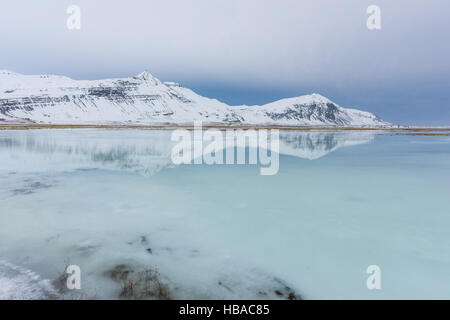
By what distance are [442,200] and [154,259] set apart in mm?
9699

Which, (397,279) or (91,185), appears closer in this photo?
(397,279)

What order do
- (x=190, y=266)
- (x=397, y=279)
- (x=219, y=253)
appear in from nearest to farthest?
1. (x=397, y=279)
2. (x=190, y=266)
3. (x=219, y=253)

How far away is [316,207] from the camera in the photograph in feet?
27.6

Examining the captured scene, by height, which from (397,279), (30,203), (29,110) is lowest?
(397,279)

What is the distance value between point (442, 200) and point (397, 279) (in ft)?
21.1

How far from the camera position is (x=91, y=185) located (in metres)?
10.9

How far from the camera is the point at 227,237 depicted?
20.2ft

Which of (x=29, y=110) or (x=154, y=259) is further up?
(x=29, y=110)

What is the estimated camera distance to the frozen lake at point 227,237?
435cm

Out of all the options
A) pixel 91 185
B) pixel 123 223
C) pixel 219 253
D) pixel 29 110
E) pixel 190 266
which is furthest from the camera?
pixel 29 110

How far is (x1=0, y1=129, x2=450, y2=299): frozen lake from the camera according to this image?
14.3 ft
